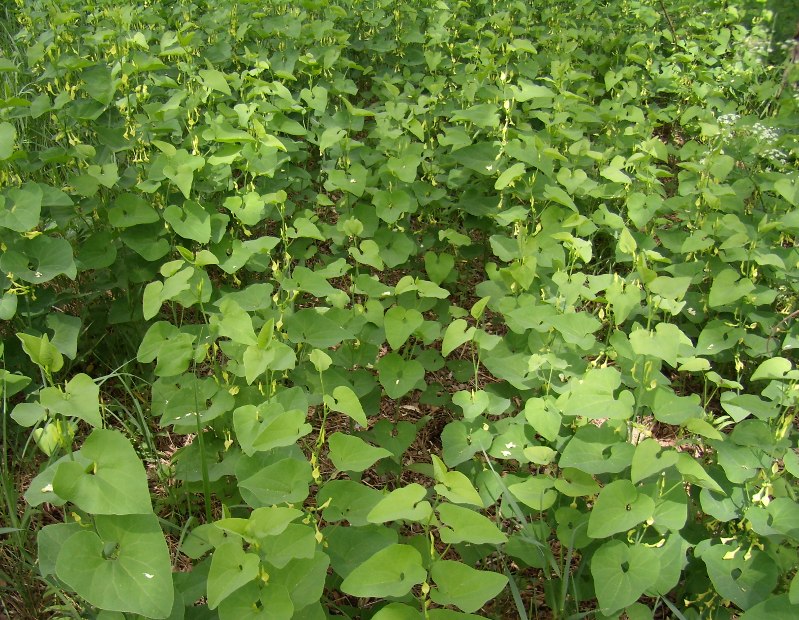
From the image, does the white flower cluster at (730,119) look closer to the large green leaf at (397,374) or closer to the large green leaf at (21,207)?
the large green leaf at (397,374)

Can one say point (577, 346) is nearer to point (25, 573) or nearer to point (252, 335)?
point (252, 335)

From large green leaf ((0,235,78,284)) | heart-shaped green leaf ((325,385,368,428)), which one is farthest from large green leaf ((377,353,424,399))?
large green leaf ((0,235,78,284))

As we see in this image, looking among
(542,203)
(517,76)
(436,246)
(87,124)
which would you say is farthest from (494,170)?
(87,124)

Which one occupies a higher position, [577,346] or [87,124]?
[87,124]

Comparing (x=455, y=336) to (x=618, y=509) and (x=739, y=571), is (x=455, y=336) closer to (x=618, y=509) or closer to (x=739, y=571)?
(x=618, y=509)

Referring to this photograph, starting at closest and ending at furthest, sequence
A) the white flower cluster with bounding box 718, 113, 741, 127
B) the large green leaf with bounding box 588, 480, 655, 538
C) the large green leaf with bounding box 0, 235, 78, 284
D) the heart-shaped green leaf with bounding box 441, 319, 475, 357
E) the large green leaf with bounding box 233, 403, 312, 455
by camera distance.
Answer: the large green leaf with bounding box 233, 403, 312, 455
the large green leaf with bounding box 588, 480, 655, 538
the heart-shaped green leaf with bounding box 441, 319, 475, 357
the large green leaf with bounding box 0, 235, 78, 284
the white flower cluster with bounding box 718, 113, 741, 127

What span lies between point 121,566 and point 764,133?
3.49 metres

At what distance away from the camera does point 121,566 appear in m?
1.34

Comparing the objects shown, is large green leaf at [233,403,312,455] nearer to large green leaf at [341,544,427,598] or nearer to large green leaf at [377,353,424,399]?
large green leaf at [341,544,427,598]

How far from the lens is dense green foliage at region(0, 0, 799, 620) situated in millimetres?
1493

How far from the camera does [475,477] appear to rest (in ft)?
6.73

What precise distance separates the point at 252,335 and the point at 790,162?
3329mm

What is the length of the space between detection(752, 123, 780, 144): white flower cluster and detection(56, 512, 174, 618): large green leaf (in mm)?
3387

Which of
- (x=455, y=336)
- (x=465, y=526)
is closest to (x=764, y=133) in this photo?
(x=455, y=336)
